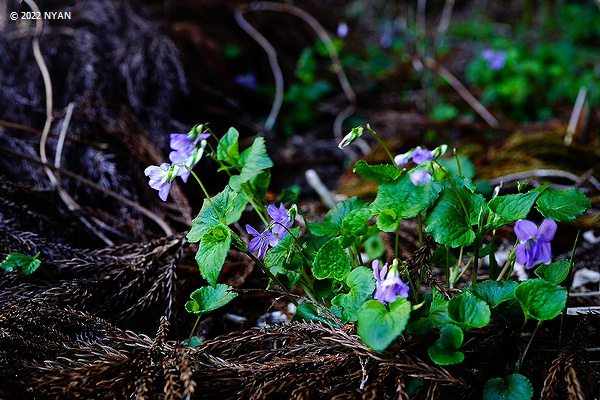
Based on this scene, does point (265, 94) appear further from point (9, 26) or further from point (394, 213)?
point (394, 213)

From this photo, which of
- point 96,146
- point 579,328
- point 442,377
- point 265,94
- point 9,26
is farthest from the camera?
point 265,94

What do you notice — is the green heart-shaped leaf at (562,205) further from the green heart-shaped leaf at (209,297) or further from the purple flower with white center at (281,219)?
the green heart-shaped leaf at (209,297)

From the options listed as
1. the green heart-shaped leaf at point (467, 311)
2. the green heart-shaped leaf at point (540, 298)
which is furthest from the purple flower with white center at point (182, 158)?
the green heart-shaped leaf at point (540, 298)

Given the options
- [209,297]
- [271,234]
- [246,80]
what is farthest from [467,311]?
[246,80]

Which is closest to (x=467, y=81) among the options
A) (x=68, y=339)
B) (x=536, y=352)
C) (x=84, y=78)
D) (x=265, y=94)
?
(x=265, y=94)

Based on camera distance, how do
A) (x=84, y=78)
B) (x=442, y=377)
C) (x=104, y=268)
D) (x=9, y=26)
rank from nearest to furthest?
1. (x=442, y=377)
2. (x=104, y=268)
3. (x=84, y=78)
4. (x=9, y=26)
